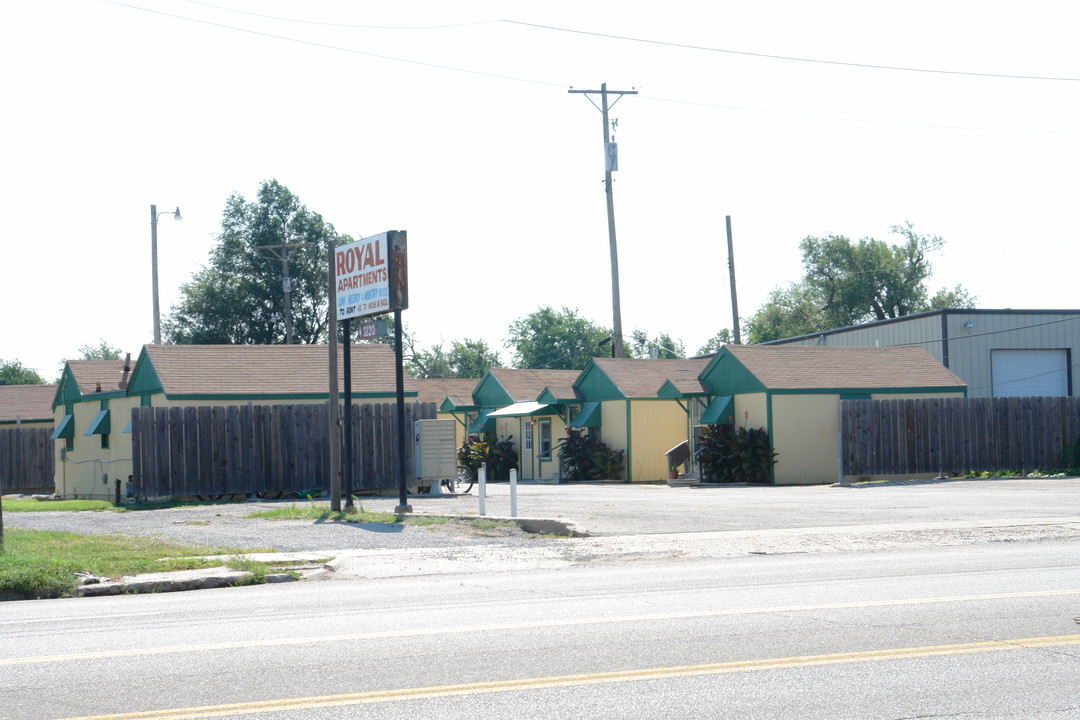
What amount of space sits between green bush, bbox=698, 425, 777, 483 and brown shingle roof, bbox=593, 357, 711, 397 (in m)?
2.54

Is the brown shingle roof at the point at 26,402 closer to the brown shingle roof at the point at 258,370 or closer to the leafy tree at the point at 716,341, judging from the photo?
the brown shingle roof at the point at 258,370

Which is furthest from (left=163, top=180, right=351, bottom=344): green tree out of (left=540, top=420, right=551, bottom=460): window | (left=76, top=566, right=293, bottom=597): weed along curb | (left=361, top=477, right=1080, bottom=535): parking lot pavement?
(left=76, top=566, right=293, bottom=597): weed along curb

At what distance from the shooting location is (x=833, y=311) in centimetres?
8131

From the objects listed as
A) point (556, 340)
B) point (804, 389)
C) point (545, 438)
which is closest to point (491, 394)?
point (545, 438)

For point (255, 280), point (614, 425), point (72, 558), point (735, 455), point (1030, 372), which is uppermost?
point (255, 280)

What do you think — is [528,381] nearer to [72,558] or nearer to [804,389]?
[804,389]

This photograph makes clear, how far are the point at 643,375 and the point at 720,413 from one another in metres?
5.24

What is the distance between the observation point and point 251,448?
28.7 meters

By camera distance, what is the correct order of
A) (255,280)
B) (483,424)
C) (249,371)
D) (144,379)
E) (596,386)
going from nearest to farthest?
(144,379) → (249,371) → (596,386) → (483,424) → (255,280)

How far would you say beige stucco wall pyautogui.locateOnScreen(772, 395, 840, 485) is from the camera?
3378 centimetres

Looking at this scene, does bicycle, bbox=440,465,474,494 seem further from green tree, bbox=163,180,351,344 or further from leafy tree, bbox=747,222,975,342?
leafy tree, bbox=747,222,975,342

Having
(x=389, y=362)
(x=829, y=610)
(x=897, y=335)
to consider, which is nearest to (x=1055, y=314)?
(x=897, y=335)

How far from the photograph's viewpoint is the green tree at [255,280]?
2491 inches

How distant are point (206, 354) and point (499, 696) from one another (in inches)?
1051
